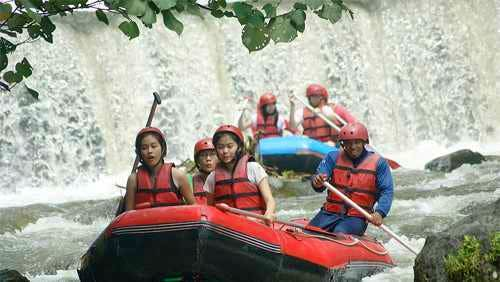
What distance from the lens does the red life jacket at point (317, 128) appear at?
12953 mm

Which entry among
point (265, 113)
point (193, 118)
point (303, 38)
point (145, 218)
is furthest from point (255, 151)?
point (145, 218)

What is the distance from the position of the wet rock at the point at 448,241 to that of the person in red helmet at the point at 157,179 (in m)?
1.63

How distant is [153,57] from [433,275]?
12.5m

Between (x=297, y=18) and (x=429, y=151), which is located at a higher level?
(x=297, y=18)

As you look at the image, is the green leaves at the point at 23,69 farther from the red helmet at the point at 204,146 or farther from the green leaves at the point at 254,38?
the red helmet at the point at 204,146

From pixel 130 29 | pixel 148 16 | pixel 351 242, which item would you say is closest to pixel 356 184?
pixel 351 242

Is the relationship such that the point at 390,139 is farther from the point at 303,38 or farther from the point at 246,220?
the point at 246,220

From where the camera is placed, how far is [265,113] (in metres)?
13.4

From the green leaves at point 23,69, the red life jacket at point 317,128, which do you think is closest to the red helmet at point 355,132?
the green leaves at point 23,69

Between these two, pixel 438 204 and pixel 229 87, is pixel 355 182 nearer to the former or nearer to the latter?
pixel 438 204

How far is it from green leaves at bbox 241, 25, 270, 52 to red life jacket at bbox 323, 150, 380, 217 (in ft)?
10.3

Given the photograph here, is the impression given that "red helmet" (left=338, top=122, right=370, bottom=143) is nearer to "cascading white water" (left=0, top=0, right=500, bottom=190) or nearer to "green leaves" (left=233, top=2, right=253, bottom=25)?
"green leaves" (left=233, top=2, right=253, bottom=25)

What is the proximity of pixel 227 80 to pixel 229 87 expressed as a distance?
0.14 metres

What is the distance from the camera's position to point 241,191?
617 cm
